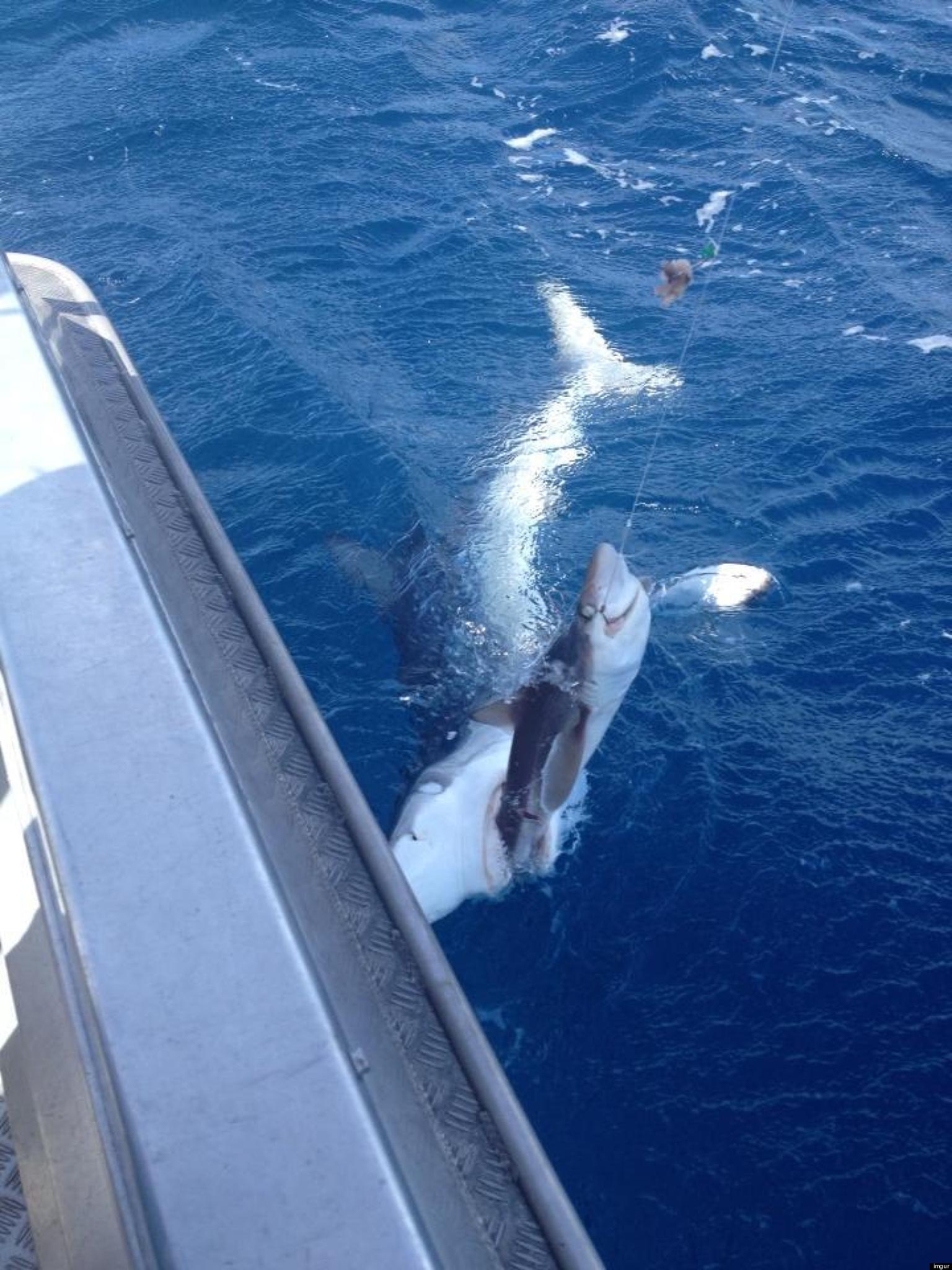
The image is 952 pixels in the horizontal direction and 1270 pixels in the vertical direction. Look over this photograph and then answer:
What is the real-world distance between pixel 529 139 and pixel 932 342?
614 centimetres

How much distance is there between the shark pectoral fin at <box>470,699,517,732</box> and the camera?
237 inches

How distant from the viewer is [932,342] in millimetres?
10414

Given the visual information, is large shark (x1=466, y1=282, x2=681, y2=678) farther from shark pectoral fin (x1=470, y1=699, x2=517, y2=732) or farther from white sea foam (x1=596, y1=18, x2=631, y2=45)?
white sea foam (x1=596, y1=18, x2=631, y2=45)

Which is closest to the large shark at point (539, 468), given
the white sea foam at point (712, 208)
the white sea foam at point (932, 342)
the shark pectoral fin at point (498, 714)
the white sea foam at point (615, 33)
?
the shark pectoral fin at point (498, 714)

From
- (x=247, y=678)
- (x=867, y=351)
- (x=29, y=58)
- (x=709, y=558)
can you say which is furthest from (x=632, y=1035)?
(x=29, y=58)

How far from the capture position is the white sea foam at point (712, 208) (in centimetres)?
1198

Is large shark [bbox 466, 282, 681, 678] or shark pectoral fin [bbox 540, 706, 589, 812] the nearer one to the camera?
shark pectoral fin [bbox 540, 706, 589, 812]

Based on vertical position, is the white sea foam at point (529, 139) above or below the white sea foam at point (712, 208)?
above

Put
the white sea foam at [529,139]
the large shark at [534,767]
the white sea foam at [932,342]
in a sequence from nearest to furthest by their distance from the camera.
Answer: the large shark at [534,767] → the white sea foam at [932,342] → the white sea foam at [529,139]

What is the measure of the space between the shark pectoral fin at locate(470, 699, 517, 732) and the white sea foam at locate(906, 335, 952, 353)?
6591 mm

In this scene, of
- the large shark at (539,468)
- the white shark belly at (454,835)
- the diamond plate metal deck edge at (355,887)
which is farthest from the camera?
A: the large shark at (539,468)

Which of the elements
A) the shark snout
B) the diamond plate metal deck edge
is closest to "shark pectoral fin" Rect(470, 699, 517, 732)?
the shark snout

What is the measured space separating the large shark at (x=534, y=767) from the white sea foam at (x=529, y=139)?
9680 mm

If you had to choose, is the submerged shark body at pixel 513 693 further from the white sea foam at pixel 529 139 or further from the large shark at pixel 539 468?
the white sea foam at pixel 529 139
